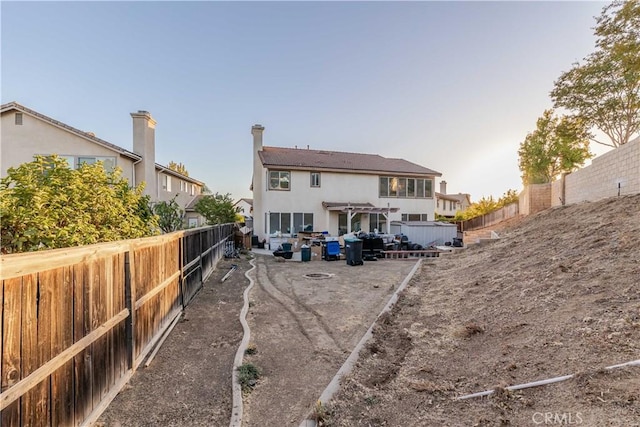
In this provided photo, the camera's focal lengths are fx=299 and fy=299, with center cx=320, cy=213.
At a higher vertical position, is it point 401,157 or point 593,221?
point 401,157

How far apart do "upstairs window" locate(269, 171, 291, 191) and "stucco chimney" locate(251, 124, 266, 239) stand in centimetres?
56

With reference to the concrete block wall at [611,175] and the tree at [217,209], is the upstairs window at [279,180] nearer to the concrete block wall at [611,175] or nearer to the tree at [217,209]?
the tree at [217,209]

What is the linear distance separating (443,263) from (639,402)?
9.76m

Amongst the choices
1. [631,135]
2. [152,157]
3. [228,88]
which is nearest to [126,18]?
[228,88]

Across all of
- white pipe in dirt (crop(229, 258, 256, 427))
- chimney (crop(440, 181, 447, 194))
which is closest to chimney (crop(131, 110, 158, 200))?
white pipe in dirt (crop(229, 258, 256, 427))

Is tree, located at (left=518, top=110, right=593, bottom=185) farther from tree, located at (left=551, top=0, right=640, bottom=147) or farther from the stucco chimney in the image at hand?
the stucco chimney

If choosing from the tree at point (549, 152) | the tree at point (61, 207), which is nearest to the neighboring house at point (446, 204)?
the tree at point (549, 152)

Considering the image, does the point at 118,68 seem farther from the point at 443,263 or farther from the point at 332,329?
the point at 443,263

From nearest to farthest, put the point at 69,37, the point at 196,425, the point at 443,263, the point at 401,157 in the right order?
the point at 196,425 → the point at 69,37 → the point at 443,263 → the point at 401,157

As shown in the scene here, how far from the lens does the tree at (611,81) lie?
14.6 m

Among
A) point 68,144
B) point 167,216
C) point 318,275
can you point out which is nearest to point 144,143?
point 68,144

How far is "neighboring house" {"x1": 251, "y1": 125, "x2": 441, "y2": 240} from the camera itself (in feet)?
65.5

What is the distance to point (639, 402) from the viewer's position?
2.19 metres

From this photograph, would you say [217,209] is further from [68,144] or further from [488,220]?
[488,220]
